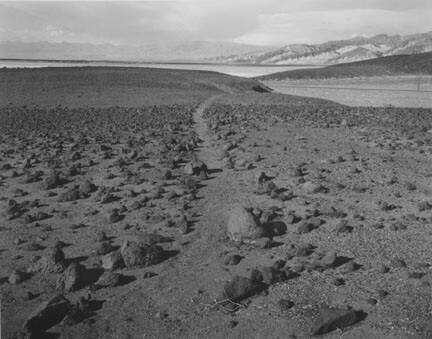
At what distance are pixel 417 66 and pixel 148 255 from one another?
2023 inches

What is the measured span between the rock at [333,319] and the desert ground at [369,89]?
27.9 m

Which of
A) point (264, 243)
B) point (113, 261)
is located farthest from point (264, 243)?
point (113, 261)

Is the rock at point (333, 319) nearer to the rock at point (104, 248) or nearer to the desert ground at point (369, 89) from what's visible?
the rock at point (104, 248)

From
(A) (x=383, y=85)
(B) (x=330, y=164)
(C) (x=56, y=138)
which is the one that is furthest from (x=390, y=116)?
(A) (x=383, y=85)

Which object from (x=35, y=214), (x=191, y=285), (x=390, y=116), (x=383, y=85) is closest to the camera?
(x=191, y=285)

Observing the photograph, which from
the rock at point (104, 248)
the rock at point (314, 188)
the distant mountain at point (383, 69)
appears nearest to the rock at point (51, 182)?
the rock at point (104, 248)

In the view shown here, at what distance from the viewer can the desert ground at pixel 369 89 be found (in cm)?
3338

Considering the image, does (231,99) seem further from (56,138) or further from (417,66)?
(417,66)

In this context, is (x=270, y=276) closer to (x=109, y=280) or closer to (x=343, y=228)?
(x=109, y=280)

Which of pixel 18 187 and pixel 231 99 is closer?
pixel 18 187

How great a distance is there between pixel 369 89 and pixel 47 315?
3990 cm

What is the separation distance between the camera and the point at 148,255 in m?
5.86

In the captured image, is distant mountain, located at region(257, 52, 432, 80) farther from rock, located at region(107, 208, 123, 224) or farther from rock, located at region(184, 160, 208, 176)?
rock, located at region(107, 208, 123, 224)

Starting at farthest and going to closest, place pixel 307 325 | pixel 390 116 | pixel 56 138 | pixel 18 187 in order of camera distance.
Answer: pixel 390 116 → pixel 56 138 → pixel 18 187 → pixel 307 325
